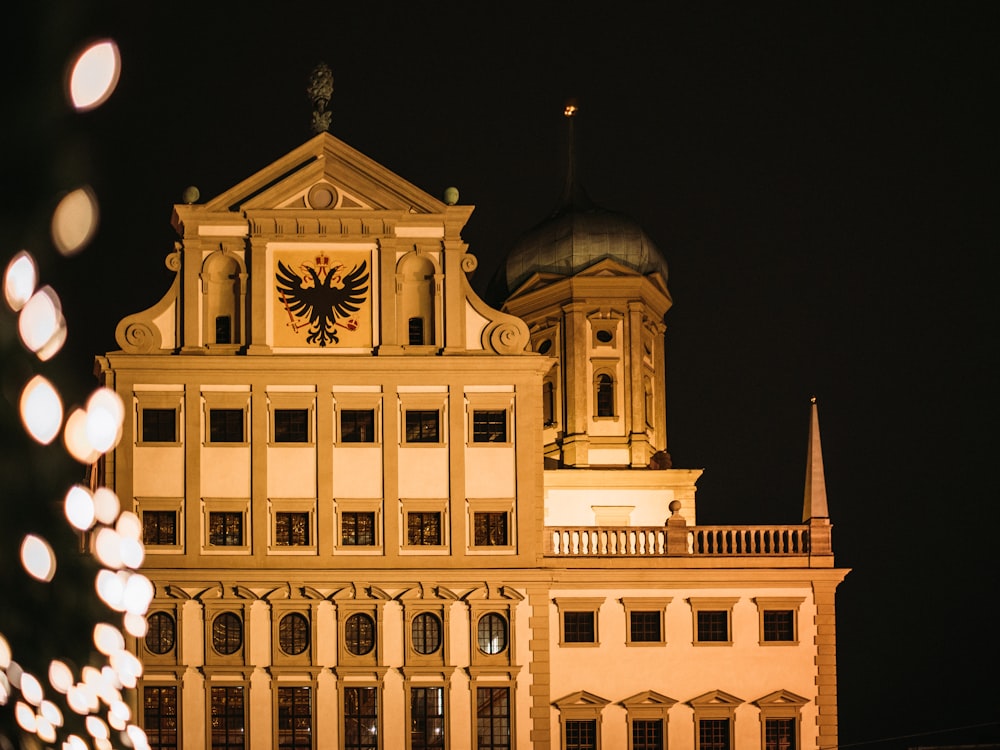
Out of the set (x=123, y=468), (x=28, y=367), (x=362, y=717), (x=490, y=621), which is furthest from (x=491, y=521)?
(x=28, y=367)

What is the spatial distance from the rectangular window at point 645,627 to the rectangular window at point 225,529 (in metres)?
10.0

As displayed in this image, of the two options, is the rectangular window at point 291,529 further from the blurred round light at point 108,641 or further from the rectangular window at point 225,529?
the blurred round light at point 108,641

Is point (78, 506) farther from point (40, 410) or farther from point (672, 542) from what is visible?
point (672, 542)

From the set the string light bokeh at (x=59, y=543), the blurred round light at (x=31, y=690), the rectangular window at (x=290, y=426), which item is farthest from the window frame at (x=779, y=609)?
the blurred round light at (x=31, y=690)

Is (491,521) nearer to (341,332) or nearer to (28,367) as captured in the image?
(341,332)

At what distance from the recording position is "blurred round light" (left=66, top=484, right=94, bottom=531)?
2578 centimetres

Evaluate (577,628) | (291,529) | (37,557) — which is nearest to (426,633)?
(577,628)

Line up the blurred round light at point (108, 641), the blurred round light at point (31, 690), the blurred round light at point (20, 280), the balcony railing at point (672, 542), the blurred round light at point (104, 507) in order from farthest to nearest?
the balcony railing at point (672, 542) < the blurred round light at point (108, 641) < the blurred round light at point (104, 507) < the blurred round light at point (31, 690) < the blurred round light at point (20, 280)

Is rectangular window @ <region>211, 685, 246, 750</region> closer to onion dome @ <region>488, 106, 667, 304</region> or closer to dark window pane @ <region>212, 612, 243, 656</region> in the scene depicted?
dark window pane @ <region>212, 612, 243, 656</region>

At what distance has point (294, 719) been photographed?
48.0 meters

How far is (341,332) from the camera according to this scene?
49750 mm

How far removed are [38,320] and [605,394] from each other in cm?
3956

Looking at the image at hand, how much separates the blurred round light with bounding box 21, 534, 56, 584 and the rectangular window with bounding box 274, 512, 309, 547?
25783mm

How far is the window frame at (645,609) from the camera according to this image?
161 feet
